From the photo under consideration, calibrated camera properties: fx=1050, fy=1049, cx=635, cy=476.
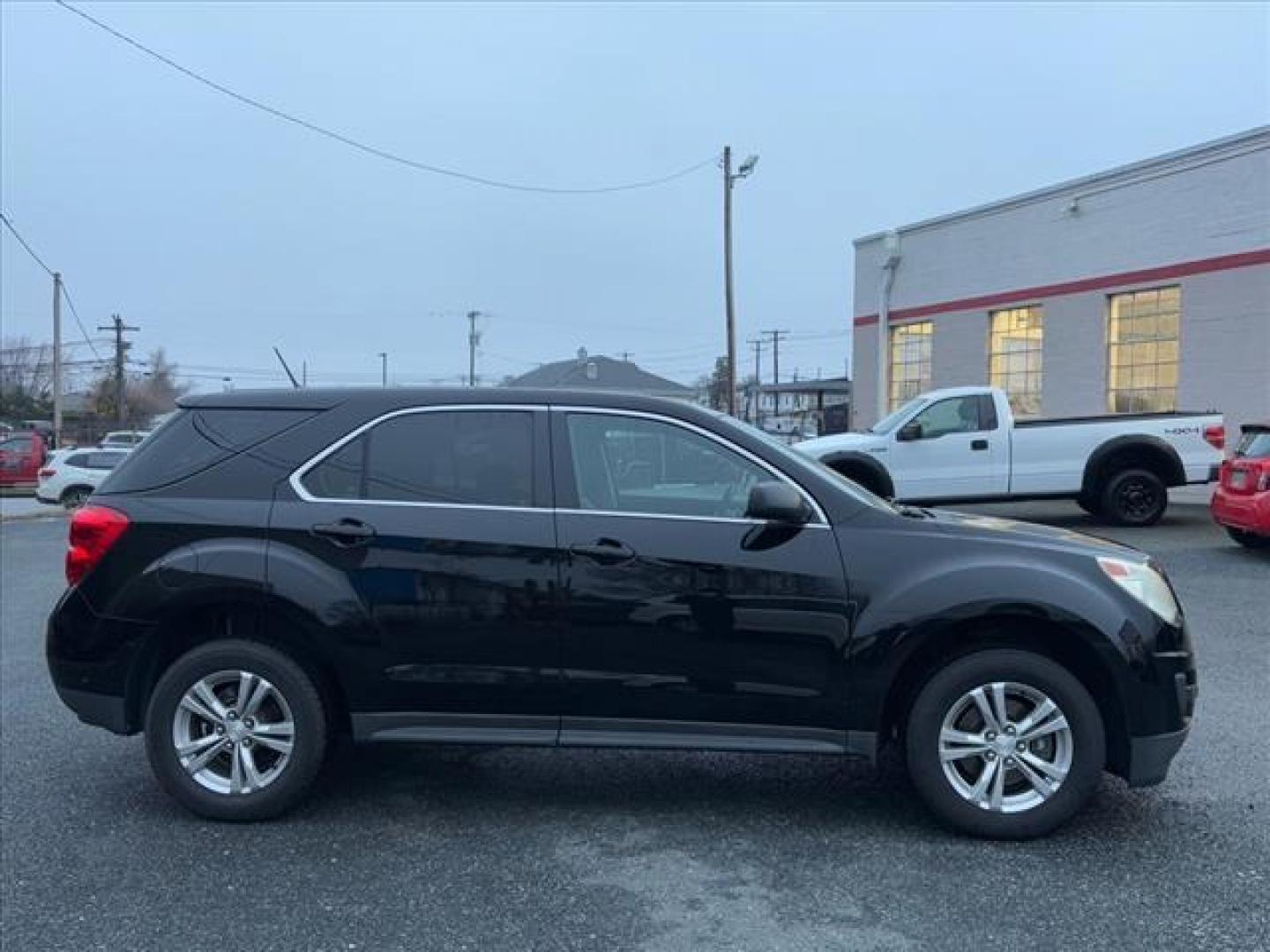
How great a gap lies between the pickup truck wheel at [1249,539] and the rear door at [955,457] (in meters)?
2.58

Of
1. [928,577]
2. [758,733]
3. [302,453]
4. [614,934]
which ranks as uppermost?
[302,453]

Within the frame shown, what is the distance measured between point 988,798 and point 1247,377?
1366cm

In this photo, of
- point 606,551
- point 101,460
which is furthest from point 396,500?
point 101,460

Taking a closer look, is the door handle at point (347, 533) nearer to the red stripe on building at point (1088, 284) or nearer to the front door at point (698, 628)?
the front door at point (698, 628)

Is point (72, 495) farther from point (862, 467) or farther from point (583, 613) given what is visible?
point (583, 613)

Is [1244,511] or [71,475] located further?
[71,475]

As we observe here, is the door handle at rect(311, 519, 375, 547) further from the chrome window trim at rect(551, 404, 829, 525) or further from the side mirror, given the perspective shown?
the side mirror

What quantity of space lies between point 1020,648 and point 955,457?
30.1 ft

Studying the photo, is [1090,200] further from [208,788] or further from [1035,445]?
[208,788]

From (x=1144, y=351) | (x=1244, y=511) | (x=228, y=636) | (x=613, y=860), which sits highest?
(x=1144, y=351)

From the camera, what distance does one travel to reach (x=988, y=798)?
3.99 m

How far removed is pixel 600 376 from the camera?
172 ft

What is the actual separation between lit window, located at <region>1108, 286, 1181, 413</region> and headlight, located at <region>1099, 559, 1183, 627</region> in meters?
13.1

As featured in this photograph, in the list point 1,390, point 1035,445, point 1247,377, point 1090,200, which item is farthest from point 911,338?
point 1,390
